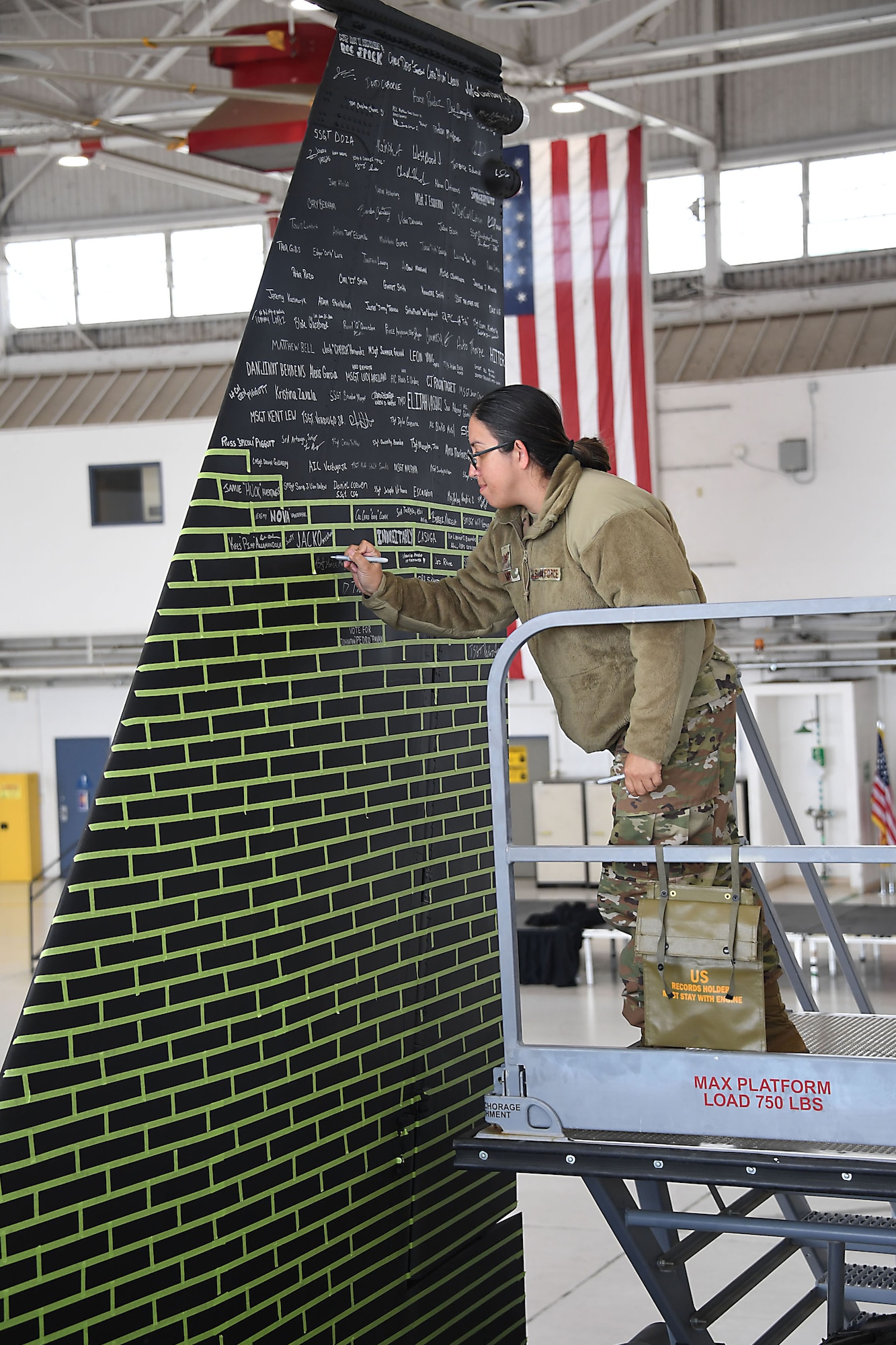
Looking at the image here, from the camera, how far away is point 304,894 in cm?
365

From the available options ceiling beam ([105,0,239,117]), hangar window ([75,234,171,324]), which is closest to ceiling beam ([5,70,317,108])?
ceiling beam ([105,0,239,117])

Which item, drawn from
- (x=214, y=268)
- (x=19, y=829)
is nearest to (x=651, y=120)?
(x=214, y=268)

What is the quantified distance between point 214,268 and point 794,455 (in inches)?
415

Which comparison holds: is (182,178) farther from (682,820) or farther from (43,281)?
(682,820)

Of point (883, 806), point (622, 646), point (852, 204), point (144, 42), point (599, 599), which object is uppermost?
point (852, 204)

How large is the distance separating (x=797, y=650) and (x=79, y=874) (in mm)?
15496

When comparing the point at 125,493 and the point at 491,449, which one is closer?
the point at 491,449

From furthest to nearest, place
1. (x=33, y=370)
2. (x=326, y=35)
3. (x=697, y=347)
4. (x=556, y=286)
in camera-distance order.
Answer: (x=33, y=370) < (x=697, y=347) < (x=556, y=286) < (x=326, y=35)

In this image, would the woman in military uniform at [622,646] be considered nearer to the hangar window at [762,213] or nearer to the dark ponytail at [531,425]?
the dark ponytail at [531,425]

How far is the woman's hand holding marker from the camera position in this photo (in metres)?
3.75

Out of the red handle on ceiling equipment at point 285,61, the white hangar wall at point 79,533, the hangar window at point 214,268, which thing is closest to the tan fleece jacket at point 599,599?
the red handle on ceiling equipment at point 285,61

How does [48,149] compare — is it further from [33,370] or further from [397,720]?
[397,720]

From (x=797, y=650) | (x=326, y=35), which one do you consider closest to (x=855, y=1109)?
(x=326, y=35)

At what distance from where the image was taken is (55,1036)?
9.55 feet
